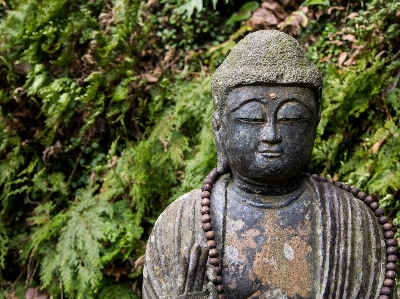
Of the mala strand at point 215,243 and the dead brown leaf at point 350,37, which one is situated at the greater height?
the dead brown leaf at point 350,37

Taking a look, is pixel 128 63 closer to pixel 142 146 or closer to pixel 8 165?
pixel 142 146

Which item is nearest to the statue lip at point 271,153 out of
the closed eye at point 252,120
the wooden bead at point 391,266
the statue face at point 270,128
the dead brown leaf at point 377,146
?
the statue face at point 270,128

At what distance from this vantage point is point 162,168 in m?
5.20

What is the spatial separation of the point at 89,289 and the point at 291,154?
2909 mm

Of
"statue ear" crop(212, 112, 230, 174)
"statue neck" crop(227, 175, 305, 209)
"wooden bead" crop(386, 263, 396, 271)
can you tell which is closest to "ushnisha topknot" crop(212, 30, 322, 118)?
"statue ear" crop(212, 112, 230, 174)

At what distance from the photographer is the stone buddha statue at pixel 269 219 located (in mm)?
2684

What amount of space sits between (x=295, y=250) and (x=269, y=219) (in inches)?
7.7

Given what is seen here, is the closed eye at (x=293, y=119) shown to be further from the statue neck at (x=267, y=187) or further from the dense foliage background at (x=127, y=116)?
the dense foliage background at (x=127, y=116)

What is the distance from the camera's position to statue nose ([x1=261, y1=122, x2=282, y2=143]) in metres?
2.65

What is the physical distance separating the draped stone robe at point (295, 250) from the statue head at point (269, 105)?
0.23 meters

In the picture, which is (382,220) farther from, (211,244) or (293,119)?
(211,244)

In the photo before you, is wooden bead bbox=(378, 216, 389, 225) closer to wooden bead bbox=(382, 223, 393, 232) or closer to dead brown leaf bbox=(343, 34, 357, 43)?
wooden bead bbox=(382, 223, 393, 232)

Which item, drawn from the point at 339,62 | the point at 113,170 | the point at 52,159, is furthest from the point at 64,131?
the point at 339,62

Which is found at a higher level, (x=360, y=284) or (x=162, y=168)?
(x=360, y=284)
